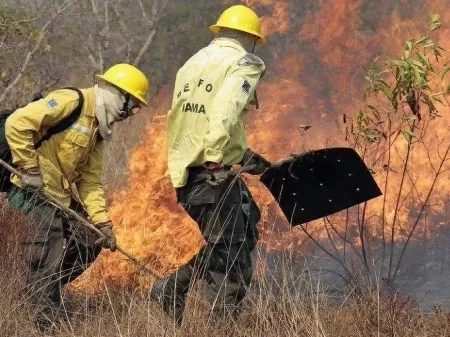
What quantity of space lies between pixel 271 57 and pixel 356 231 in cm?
287

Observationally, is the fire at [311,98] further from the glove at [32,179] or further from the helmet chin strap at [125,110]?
the glove at [32,179]

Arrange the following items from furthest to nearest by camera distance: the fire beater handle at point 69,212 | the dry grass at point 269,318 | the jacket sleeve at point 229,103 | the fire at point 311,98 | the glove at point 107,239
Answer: the fire at point 311,98, the glove at point 107,239, the fire beater handle at point 69,212, the jacket sleeve at point 229,103, the dry grass at point 269,318

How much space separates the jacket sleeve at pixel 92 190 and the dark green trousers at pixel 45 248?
0.78 feet

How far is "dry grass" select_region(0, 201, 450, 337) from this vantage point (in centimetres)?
355

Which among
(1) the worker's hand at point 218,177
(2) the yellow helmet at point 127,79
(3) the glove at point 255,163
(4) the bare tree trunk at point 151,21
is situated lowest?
(1) the worker's hand at point 218,177

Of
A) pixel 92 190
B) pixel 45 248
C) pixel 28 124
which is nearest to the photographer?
pixel 28 124

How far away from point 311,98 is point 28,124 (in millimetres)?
4992

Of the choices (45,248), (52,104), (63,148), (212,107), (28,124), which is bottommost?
(45,248)

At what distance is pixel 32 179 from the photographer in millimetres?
4352

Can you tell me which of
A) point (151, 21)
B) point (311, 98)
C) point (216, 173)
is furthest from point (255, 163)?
point (151, 21)

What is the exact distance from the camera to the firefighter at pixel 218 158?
A: 3943 millimetres

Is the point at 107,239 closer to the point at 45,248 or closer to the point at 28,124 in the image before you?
the point at 45,248

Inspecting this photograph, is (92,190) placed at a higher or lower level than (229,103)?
lower

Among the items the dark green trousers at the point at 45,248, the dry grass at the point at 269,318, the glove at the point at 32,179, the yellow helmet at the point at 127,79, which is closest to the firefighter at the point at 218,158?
the dry grass at the point at 269,318
